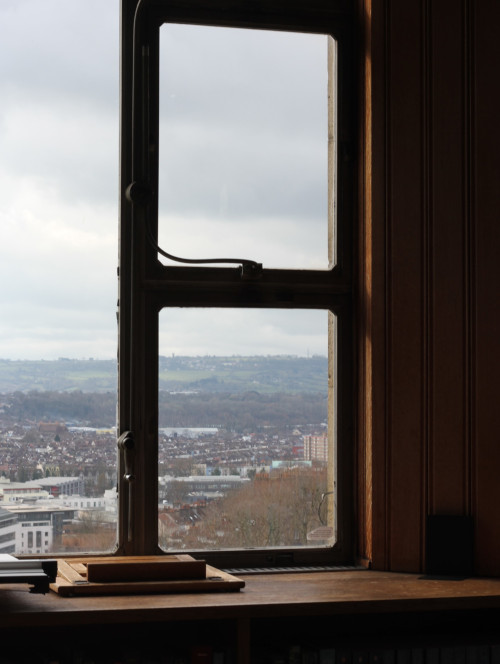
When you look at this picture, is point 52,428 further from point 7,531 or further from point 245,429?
point 245,429

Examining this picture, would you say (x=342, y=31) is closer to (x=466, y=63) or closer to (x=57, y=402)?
(x=466, y=63)

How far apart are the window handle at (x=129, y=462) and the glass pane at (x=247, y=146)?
22.2 inches

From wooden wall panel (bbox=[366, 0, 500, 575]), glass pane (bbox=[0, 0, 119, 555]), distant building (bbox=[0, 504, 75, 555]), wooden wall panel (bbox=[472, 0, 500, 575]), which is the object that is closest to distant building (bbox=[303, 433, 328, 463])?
wooden wall panel (bbox=[366, 0, 500, 575])

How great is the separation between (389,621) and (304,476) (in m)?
0.48

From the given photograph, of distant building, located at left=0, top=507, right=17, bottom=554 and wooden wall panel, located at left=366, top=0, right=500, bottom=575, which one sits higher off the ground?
wooden wall panel, located at left=366, top=0, right=500, bottom=575

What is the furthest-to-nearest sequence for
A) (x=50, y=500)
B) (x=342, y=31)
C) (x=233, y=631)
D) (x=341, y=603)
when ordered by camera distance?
1. (x=342, y=31)
2. (x=50, y=500)
3. (x=233, y=631)
4. (x=341, y=603)

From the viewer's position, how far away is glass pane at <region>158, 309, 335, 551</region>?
278 cm

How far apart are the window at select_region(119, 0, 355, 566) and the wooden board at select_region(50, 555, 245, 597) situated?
294 mm

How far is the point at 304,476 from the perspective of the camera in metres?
2.86

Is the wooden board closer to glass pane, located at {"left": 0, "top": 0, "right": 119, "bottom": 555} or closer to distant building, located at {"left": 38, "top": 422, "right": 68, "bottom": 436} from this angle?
glass pane, located at {"left": 0, "top": 0, "right": 119, "bottom": 555}

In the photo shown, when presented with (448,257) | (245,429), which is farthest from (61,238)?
(448,257)

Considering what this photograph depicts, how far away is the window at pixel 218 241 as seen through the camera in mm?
2746

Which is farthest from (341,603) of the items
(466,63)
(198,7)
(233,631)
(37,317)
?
(198,7)

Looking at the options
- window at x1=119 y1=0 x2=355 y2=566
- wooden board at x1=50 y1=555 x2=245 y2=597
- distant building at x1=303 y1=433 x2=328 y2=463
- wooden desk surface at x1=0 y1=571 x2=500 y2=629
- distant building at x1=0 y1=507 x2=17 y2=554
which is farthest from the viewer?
distant building at x1=303 y1=433 x2=328 y2=463
